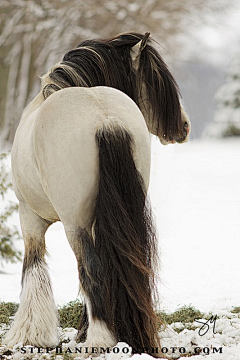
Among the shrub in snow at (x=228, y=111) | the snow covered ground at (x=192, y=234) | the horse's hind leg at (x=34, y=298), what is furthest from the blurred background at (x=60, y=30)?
the horse's hind leg at (x=34, y=298)

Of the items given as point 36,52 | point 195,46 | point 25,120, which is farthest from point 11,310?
point 195,46

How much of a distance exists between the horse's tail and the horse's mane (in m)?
0.51

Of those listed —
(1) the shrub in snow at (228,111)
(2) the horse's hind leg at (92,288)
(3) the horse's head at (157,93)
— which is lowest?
(2) the horse's hind leg at (92,288)

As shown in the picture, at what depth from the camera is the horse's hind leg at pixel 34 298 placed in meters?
2.24

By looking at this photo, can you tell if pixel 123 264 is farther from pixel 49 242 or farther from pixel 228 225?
pixel 228 225

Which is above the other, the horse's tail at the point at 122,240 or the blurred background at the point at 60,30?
the blurred background at the point at 60,30

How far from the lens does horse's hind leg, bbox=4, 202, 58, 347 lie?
7.35ft

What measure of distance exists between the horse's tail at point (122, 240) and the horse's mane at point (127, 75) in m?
0.51

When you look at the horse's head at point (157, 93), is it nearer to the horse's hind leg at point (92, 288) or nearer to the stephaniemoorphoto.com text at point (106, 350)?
the horse's hind leg at point (92, 288)

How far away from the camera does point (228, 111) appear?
989cm

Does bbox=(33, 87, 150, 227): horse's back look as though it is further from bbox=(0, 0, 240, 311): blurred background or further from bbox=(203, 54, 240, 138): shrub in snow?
bbox=(203, 54, 240, 138): shrub in snow

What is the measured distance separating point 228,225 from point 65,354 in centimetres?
447

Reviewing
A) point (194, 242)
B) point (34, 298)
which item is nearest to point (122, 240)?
point (34, 298)

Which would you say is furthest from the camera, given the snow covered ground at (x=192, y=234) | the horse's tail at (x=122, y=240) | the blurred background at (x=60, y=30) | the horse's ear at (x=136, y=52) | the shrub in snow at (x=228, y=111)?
the shrub in snow at (x=228, y=111)
